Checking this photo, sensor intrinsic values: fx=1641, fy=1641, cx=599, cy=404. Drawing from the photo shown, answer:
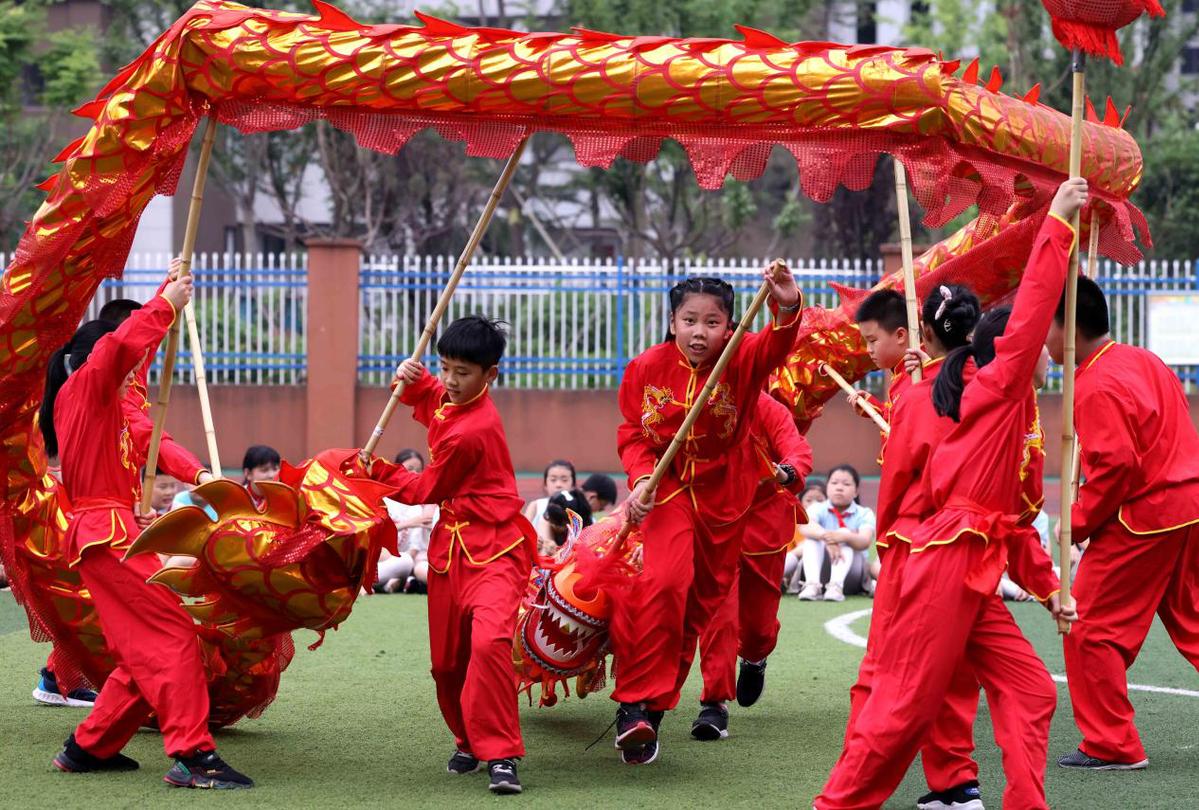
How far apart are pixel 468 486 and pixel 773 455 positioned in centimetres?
171

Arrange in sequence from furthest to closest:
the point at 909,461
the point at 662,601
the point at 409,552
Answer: the point at 409,552 < the point at 662,601 < the point at 909,461

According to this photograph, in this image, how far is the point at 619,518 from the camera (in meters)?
6.19

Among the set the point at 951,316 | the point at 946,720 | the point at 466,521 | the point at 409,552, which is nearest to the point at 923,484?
the point at 951,316

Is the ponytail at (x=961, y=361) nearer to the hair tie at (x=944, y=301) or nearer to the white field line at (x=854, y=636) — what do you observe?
the hair tie at (x=944, y=301)

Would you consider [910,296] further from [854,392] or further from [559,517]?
[559,517]

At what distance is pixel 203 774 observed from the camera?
5.45 metres

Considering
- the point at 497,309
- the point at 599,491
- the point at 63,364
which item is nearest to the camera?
the point at 63,364

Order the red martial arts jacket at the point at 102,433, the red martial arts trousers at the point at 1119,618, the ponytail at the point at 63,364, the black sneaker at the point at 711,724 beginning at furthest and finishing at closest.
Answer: the black sneaker at the point at 711,724 < the ponytail at the point at 63,364 < the red martial arts trousers at the point at 1119,618 < the red martial arts jacket at the point at 102,433

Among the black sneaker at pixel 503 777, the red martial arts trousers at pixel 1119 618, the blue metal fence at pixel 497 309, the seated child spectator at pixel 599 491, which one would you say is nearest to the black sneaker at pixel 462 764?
the black sneaker at pixel 503 777

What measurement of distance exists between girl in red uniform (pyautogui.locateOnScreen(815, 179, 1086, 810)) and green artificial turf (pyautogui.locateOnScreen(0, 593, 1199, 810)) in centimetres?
70

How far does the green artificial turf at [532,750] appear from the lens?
17.7ft

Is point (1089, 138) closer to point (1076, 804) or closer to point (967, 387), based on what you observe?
point (967, 387)

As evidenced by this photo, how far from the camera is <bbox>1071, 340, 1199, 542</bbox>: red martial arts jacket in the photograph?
224 inches

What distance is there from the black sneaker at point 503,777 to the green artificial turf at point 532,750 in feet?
0.16
